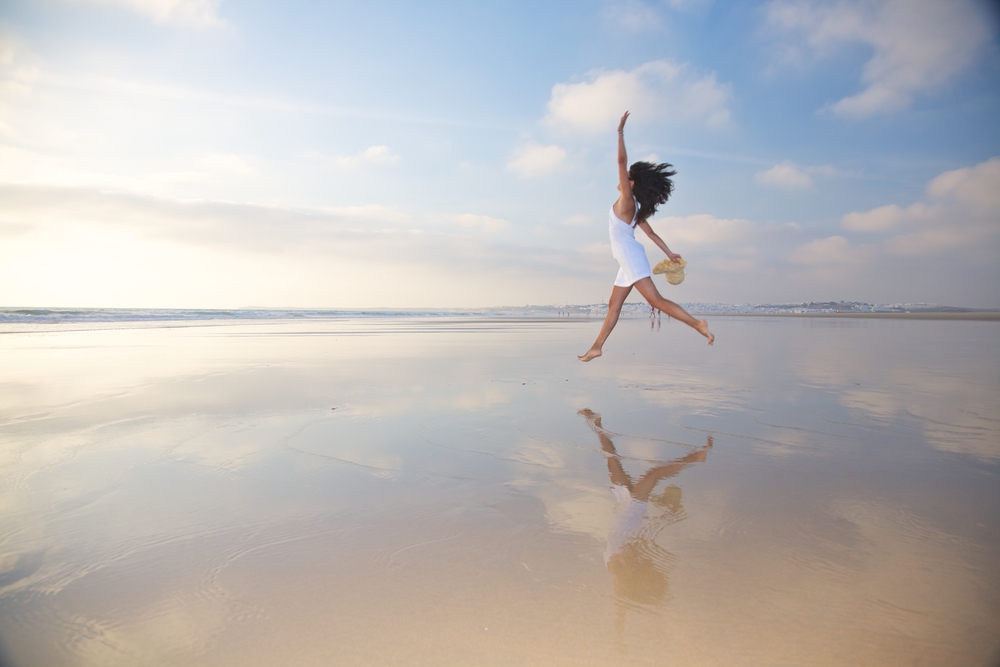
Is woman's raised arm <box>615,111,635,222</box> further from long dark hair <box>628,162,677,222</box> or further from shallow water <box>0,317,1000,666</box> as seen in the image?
shallow water <box>0,317,1000,666</box>

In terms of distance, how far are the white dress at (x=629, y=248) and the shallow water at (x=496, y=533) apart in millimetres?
1327

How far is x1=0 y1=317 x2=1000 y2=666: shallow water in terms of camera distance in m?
1.68

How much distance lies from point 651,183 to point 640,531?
3568 millimetres

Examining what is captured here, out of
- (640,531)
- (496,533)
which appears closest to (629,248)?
(640,531)

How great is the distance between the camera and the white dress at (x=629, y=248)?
506 centimetres

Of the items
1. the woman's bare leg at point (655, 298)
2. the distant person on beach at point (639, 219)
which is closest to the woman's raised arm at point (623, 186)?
the distant person on beach at point (639, 219)

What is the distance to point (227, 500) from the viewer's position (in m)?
2.80

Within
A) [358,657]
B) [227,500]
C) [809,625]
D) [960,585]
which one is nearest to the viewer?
[358,657]

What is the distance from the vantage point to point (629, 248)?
5.07 meters

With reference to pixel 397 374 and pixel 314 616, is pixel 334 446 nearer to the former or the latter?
pixel 314 616

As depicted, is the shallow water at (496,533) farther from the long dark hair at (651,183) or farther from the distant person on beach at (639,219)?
the long dark hair at (651,183)

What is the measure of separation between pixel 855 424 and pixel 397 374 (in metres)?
5.37

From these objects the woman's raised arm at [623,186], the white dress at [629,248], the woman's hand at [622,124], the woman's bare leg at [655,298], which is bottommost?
the woman's bare leg at [655,298]

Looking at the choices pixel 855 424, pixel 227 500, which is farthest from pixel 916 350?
pixel 227 500
